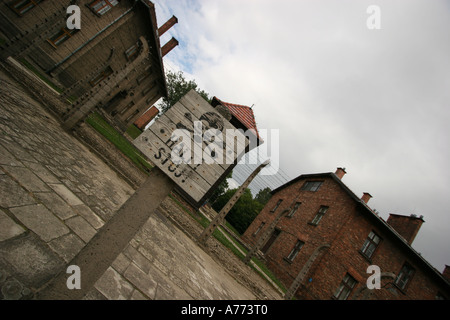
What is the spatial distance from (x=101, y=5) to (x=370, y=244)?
23.3 m

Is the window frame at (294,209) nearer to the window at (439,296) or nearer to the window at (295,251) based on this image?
→ the window at (295,251)

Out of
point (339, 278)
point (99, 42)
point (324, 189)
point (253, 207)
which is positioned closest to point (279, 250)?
point (339, 278)

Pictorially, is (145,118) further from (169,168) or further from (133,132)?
(169,168)

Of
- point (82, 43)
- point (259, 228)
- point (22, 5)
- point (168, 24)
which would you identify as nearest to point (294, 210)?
point (259, 228)

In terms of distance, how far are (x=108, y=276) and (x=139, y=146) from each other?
79.3 inches

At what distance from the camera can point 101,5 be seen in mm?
13680

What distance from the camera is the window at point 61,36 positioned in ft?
42.9

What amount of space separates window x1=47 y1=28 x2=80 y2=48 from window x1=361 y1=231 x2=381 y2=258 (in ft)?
75.7

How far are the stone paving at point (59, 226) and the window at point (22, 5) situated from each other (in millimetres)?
8700

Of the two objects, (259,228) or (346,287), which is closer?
(346,287)

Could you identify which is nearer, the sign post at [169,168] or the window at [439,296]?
the sign post at [169,168]

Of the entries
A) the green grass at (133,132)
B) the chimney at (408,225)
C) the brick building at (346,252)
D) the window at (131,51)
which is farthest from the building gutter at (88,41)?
the chimney at (408,225)

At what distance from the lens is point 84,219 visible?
12.5 ft
